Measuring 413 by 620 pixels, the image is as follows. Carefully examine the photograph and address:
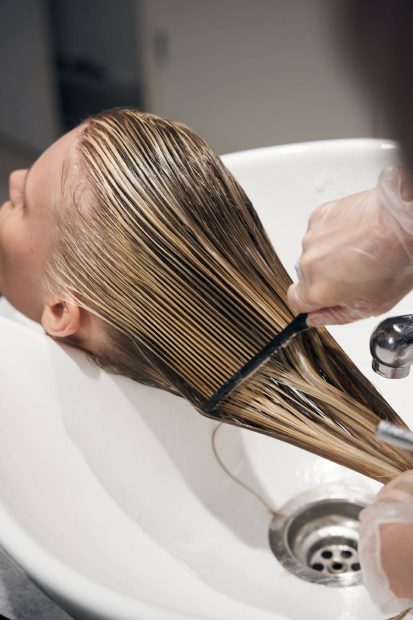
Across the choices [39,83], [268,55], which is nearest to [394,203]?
[268,55]

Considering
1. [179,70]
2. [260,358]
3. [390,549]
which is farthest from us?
[179,70]

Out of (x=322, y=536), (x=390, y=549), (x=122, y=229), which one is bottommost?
(x=322, y=536)

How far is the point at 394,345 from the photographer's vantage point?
535 mm

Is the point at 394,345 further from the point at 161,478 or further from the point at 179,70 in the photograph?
the point at 179,70

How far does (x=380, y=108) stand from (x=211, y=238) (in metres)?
0.31

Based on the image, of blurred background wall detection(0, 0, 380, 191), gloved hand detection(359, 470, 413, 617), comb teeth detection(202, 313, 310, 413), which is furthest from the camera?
blurred background wall detection(0, 0, 380, 191)

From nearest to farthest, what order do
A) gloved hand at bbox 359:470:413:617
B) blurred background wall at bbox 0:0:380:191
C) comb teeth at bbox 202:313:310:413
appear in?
gloved hand at bbox 359:470:413:617 < comb teeth at bbox 202:313:310:413 < blurred background wall at bbox 0:0:380:191

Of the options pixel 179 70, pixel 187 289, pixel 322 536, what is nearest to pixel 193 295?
pixel 187 289

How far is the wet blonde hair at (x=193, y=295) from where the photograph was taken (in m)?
0.61

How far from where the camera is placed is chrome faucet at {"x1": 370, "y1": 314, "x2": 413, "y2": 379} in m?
0.54

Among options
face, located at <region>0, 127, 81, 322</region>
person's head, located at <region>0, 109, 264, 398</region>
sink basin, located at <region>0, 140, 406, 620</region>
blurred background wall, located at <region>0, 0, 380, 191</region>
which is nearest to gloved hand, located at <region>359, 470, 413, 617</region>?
sink basin, located at <region>0, 140, 406, 620</region>

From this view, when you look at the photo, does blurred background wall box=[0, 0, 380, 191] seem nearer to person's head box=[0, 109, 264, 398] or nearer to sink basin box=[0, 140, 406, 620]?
sink basin box=[0, 140, 406, 620]

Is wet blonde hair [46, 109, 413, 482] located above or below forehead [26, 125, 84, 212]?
below

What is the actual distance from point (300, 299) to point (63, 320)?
199mm
